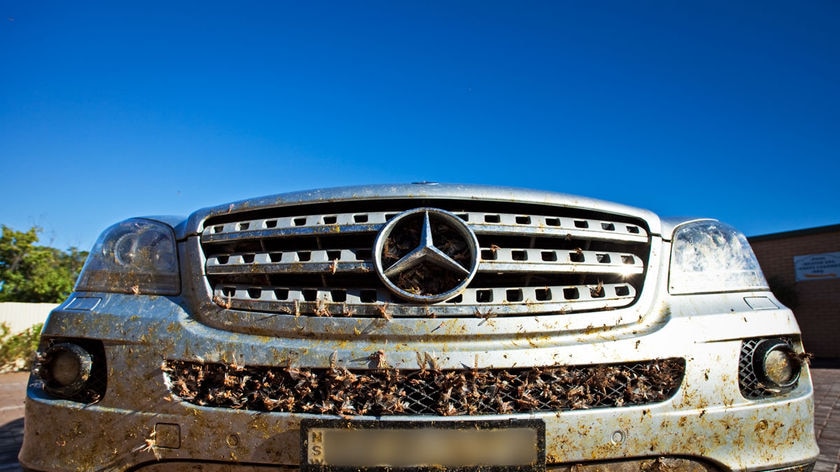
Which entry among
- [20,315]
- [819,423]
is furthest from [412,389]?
[20,315]

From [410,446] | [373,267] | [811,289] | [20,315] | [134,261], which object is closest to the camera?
[410,446]

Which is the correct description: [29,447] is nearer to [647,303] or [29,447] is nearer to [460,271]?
[460,271]

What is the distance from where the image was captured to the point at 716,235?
2.09 metres

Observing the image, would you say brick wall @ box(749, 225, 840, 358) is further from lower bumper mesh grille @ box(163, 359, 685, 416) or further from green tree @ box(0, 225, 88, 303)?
green tree @ box(0, 225, 88, 303)

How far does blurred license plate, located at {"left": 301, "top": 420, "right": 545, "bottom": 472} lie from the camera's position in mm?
1505

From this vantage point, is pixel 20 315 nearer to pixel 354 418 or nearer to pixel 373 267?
pixel 373 267

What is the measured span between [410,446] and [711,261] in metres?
1.33

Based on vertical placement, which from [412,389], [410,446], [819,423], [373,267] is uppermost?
[373,267]

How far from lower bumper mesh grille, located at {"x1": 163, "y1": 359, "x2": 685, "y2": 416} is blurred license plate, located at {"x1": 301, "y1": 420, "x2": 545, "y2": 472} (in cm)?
6

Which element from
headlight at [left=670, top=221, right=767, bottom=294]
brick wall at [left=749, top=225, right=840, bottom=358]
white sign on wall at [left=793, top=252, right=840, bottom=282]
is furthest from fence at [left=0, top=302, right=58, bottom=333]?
white sign on wall at [left=793, top=252, right=840, bottom=282]

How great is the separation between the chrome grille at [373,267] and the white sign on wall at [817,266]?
15.9 metres

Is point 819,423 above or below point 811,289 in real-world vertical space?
below

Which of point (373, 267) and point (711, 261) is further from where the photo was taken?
point (711, 261)

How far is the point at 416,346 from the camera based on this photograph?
1.64 metres
